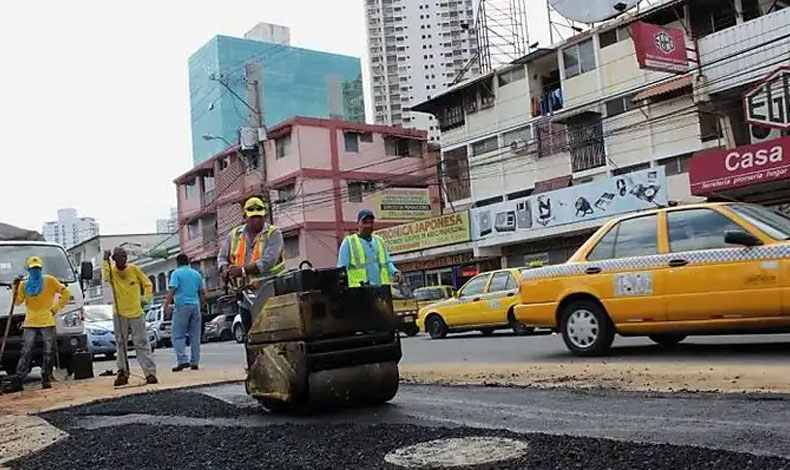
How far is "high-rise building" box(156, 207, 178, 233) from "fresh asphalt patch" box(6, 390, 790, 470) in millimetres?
54426

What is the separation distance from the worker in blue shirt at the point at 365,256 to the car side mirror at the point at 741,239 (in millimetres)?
3333

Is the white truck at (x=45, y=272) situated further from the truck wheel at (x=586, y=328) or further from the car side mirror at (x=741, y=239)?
the car side mirror at (x=741, y=239)

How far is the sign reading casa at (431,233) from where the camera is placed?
1230 inches

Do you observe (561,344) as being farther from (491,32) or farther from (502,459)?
(491,32)

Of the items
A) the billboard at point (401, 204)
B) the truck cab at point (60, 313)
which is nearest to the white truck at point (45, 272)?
the truck cab at point (60, 313)

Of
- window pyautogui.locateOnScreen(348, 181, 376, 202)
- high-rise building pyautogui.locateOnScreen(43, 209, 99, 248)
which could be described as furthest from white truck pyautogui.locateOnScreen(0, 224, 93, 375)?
high-rise building pyautogui.locateOnScreen(43, 209, 99, 248)

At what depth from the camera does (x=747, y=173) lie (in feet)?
66.3

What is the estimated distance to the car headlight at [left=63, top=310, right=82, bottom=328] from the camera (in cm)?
1196

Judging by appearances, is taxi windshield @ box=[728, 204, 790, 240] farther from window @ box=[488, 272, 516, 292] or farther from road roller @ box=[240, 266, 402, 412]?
window @ box=[488, 272, 516, 292]

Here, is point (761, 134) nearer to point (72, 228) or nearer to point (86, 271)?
point (86, 271)

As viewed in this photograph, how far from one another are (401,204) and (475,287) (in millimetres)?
23332

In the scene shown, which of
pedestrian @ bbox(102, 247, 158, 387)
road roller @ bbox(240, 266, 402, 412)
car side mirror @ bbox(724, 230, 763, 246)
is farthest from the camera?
pedestrian @ bbox(102, 247, 158, 387)

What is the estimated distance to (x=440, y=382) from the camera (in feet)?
24.9

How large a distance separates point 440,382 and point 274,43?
42848mm
